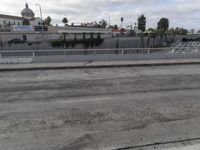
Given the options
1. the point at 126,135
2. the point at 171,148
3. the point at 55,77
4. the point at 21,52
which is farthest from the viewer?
the point at 21,52

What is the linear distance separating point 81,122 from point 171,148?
2.18 m

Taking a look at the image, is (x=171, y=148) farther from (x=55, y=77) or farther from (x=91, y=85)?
(x=55, y=77)

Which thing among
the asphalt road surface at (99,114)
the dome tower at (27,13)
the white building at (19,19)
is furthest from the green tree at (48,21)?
the asphalt road surface at (99,114)

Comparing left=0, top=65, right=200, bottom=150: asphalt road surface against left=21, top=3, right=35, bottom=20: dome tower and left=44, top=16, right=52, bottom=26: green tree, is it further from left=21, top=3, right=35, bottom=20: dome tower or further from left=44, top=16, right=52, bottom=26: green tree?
left=21, top=3, right=35, bottom=20: dome tower

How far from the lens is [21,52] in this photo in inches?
627

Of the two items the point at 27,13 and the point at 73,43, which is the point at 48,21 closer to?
the point at 27,13

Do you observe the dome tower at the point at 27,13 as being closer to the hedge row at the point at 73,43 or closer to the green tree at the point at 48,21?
the green tree at the point at 48,21

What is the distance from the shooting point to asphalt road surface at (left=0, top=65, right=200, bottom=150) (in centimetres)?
432

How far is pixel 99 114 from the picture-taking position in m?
5.77

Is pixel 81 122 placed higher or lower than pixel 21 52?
lower

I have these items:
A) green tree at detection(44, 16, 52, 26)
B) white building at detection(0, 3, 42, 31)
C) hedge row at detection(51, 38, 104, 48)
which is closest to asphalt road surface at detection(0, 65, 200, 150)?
hedge row at detection(51, 38, 104, 48)

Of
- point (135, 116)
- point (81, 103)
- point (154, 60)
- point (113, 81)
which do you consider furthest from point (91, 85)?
point (154, 60)

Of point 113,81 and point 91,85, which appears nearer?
point 91,85

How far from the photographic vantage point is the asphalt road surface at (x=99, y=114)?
14.2ft
